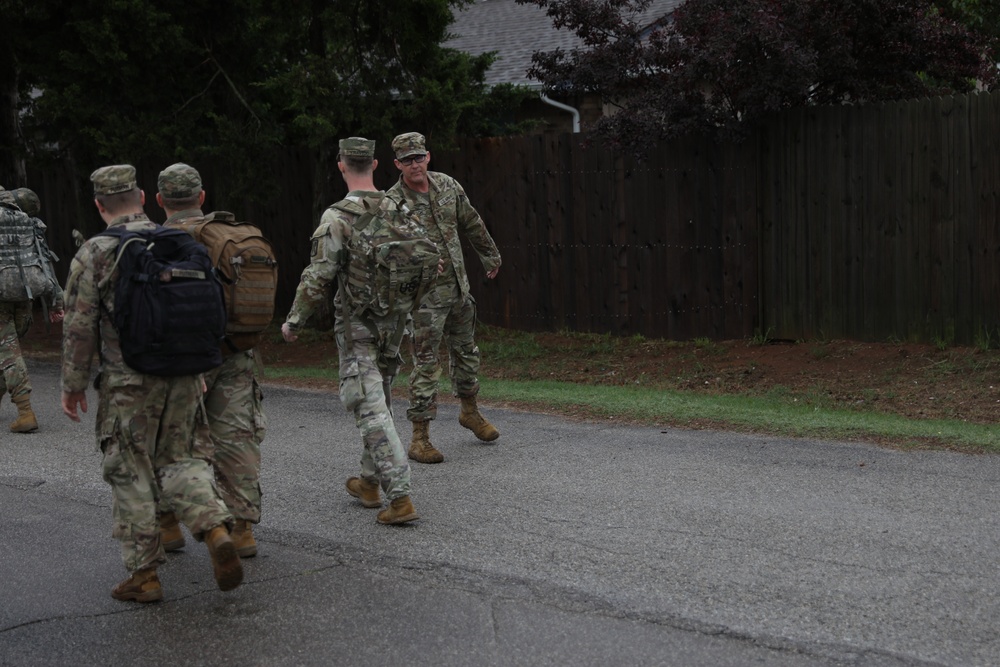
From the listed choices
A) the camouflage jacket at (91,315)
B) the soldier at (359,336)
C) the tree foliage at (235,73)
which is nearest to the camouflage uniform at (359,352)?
the soldier at (359,336)

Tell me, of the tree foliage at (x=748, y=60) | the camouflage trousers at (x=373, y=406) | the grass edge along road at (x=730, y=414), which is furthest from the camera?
the tree foliage at (x=748, y=60)

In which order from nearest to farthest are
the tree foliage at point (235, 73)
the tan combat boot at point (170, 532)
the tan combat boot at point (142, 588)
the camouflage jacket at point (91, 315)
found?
1. the camouflage jacket at point (91, 315)
2. the tan combat boot at point (142, 588)
3. the tan combat boot at point (170, 532)
4. the tree foliage at point (235, 73)

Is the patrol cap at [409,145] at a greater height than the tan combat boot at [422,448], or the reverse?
the patrol cap at [409,145]

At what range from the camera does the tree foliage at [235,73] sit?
527 inches

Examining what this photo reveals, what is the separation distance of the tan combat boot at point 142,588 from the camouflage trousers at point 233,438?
61cm

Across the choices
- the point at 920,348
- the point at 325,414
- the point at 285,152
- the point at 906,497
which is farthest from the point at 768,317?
the point at 285,152

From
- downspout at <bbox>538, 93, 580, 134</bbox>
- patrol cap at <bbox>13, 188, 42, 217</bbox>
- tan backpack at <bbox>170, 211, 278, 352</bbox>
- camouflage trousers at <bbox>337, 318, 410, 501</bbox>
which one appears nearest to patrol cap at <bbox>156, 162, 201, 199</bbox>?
tan backpack at <bbox>170, 211, 278, 352</bbox>

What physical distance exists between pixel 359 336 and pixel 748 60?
646 cm

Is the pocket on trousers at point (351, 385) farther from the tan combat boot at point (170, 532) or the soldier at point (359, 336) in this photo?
the tan combat boot at point (170, 532)

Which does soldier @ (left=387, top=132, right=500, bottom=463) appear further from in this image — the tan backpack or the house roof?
the house roof

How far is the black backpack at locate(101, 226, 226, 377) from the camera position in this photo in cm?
508

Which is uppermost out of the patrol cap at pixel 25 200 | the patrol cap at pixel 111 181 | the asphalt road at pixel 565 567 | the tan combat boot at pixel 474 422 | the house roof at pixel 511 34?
the house roof at pixel 511 34

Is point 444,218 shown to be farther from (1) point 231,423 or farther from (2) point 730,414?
(2) point 730,414

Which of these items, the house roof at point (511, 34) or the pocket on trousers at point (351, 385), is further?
the house roof at point (511, 34)
